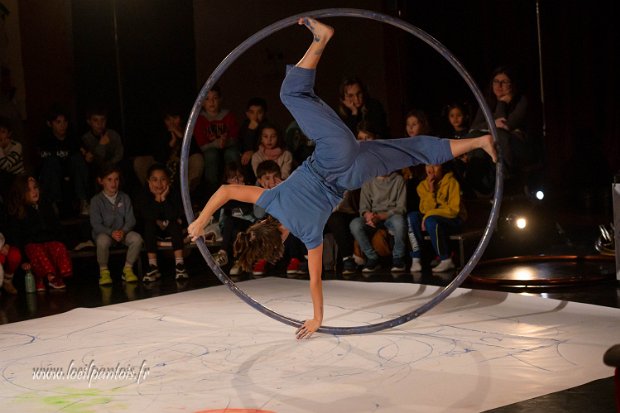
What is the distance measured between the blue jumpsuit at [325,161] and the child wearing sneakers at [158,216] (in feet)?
10.2

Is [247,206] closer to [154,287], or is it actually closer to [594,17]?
[154,287]

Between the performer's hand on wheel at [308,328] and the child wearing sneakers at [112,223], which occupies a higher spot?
the child wearing sneakers at [112,223]

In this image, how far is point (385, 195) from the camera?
301 inches

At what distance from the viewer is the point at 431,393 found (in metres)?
4.14

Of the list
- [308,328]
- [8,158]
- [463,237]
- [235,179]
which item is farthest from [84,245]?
[308,328]

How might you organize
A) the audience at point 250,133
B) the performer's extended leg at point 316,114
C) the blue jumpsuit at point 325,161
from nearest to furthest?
the performer's extended leg at point 316,114, the blue jumpsuit at point 325,161, the audience at point 250,133

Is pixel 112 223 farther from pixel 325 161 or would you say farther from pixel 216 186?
pixel 325 161

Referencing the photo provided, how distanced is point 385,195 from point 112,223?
2220 mm

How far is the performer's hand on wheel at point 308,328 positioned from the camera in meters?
5.07

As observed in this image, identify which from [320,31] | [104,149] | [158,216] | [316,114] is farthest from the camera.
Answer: [104,149]

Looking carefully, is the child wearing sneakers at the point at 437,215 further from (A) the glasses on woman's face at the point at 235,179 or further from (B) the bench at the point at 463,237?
(A) the glasses on woman's face at the point at 235,179

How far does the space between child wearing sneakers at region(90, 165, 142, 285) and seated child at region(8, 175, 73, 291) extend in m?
0.29

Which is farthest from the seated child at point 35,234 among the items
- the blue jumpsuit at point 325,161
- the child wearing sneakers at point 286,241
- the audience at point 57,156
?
the blue jumpsuit at point 325,161

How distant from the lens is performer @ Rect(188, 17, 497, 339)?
187 inches
